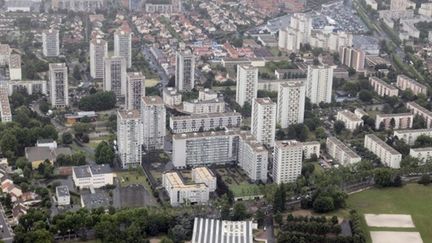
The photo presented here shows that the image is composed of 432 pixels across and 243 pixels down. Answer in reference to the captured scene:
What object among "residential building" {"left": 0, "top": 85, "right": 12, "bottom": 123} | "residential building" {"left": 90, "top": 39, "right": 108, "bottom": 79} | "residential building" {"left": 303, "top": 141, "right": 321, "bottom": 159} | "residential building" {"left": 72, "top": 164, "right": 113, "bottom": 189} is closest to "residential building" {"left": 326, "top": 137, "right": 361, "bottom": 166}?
"residential building" {"left": 303, "top": 141, "right": 321, "bottom": 159}

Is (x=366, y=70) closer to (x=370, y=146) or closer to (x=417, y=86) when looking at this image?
(x=417, y=86)

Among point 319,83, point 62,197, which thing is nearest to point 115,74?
point 319,83

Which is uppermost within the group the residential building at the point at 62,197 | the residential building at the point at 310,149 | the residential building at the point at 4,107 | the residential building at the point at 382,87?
the residential building at the point at 382,87

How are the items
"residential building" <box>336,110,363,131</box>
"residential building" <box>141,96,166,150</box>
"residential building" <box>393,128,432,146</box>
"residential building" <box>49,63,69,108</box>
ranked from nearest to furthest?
"residential building" <box>141,96,166,150</box>, "residential building" <box>393,128,432,146</box>, "residential building" <box>336,110,363,131</box>, "residential building" <box>49,63,69,108</box>

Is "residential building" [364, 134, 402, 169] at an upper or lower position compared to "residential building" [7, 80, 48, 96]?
lower

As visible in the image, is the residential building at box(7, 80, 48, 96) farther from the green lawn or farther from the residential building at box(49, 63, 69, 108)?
the green lawn

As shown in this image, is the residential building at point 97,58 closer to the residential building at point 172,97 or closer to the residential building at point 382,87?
the residential building at point 172,97

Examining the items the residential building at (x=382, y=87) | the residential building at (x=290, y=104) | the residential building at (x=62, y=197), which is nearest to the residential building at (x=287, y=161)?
the residential building at (x=290, y=104)

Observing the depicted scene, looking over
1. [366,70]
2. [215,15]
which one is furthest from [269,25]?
[366,70]
